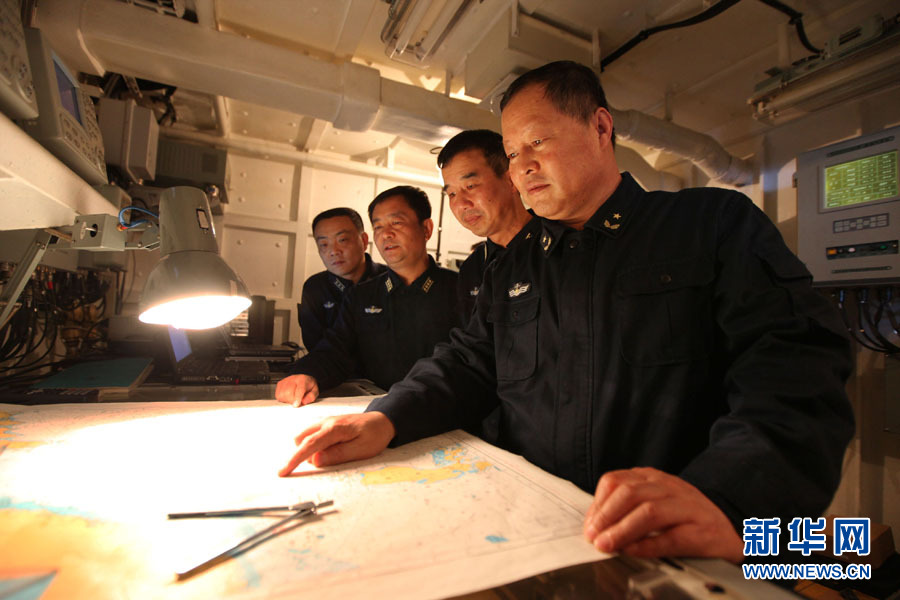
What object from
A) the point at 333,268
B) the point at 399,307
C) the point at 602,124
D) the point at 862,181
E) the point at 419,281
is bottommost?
the point at 399,307

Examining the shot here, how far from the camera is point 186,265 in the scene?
0.77m

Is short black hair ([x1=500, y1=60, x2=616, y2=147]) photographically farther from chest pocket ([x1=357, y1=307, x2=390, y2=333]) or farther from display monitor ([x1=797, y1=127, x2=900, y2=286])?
display monitor ([x1=797, y1=127, x2=900, y2=286])

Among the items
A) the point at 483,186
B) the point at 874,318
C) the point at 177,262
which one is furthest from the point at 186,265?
the point at 874,318

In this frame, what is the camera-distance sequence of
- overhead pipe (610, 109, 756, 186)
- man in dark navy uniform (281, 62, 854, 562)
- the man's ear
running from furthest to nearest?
overhead pipe (610, 109, 756, 186) < the man's ear < man in dark navy uniform (281, 62, 854, 562)

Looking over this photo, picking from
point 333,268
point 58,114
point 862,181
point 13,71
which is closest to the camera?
point 13,71

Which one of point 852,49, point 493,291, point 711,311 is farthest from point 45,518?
point 852,49

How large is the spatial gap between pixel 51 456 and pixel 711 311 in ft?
4.04

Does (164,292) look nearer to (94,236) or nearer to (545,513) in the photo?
(94,236)

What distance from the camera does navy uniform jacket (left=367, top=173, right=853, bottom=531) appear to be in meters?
0.58

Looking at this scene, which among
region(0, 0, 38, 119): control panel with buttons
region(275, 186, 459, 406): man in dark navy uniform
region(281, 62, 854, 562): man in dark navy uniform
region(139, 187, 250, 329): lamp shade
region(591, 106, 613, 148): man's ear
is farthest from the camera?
region(275, 186, 459, 406): man in dark navy uniform

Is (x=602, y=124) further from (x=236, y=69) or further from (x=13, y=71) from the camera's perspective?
(x=236, y=69)

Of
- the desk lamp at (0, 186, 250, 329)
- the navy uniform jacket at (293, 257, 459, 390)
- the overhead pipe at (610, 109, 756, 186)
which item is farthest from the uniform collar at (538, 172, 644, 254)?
the overhead pipe at (610, 109, 756, 186)

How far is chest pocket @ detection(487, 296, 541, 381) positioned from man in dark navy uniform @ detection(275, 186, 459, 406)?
0.83m

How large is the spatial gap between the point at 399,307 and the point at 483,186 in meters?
0.68
